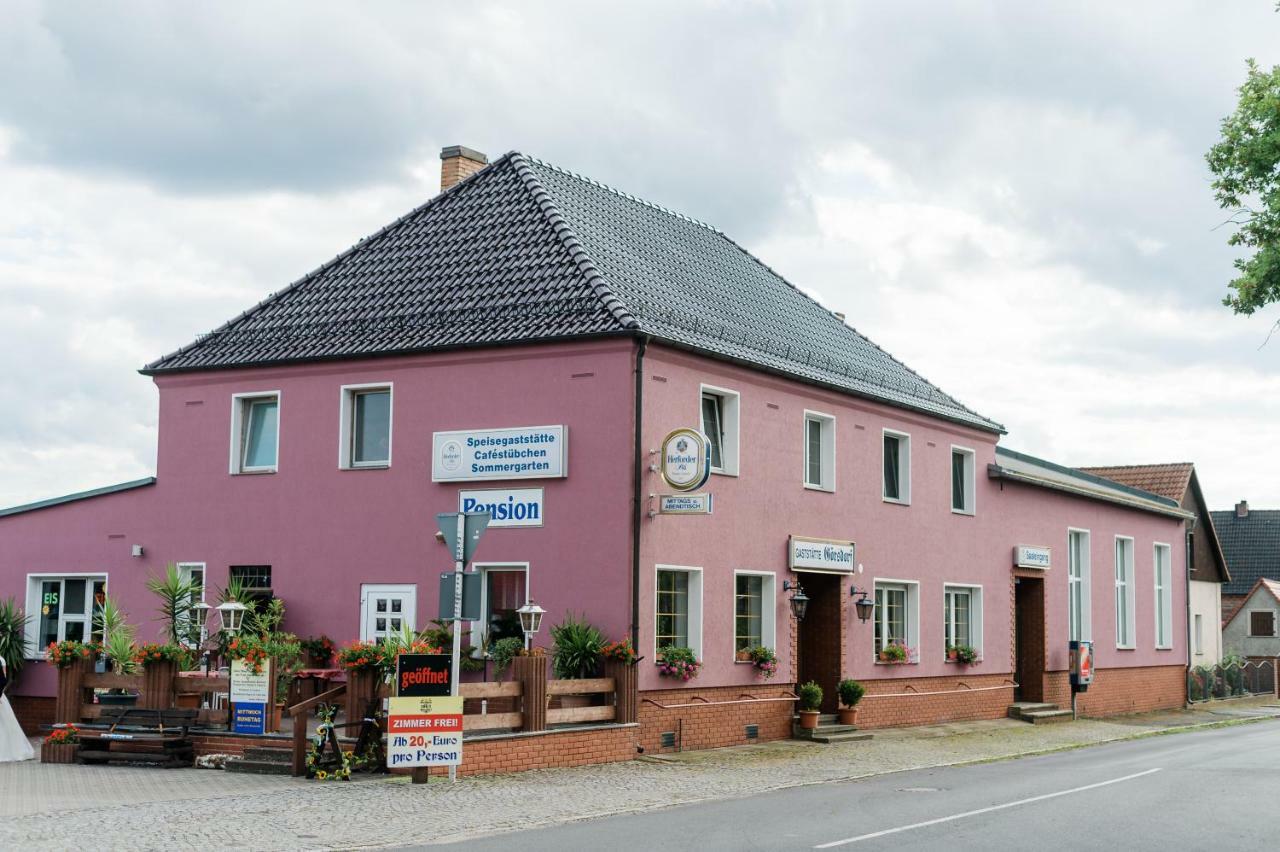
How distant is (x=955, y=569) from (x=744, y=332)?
832 centimetres

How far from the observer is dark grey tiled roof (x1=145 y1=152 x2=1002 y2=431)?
23297 millimetres

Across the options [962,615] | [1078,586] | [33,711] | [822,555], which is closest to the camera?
[33,711]

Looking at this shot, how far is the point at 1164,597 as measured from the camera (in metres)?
41.3

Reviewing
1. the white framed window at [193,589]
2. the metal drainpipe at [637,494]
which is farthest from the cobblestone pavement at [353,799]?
the white framed window at [193,589]

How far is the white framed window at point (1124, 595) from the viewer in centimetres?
3825

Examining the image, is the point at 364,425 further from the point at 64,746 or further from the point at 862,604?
the point at 862,604

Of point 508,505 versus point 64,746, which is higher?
point 508,505

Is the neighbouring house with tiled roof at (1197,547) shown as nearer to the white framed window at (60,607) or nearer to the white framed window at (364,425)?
the white framed window at (364,425)

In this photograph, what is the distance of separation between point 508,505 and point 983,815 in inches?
375

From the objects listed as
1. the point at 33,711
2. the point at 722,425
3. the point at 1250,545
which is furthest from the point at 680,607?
the point at 1250,545

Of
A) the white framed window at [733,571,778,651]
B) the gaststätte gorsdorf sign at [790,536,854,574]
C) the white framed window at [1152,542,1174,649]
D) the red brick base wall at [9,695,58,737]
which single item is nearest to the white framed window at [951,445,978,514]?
the gaststätte gorsdorf sign at [790,536,854,574]

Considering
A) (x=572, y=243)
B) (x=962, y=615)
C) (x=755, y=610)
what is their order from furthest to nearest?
(x=962, y=615), (x=755, y=610), (x=572, y=243)

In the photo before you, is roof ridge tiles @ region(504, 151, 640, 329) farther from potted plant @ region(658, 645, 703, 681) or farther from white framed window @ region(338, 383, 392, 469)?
potted plant @ region(658, 645, 703, 681)

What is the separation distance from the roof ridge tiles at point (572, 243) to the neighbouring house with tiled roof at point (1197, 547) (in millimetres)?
26867
